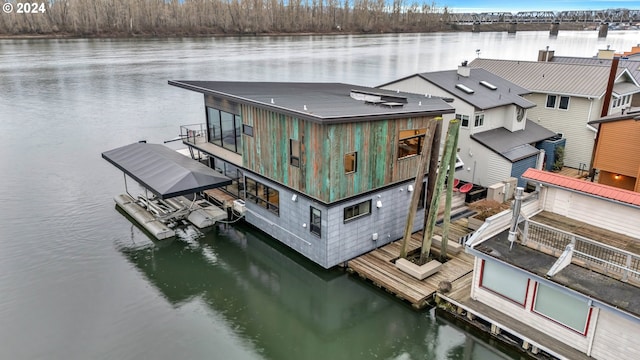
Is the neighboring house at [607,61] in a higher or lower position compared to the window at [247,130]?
higher

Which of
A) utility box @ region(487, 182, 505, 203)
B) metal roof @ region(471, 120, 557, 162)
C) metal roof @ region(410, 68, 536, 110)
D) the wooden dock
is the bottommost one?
the wooden dock

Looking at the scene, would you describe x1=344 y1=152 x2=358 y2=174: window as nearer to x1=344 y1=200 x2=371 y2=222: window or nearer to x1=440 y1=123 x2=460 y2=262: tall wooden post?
x1=344 y1=200 x2=371 y2=222: window

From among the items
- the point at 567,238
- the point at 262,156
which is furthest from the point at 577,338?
the point at 262,156


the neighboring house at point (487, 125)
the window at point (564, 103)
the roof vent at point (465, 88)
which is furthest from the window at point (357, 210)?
the window at point (564, 103)

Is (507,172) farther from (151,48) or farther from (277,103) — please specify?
(151,48)

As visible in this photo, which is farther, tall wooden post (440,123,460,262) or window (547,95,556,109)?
window (547,95,556,109)

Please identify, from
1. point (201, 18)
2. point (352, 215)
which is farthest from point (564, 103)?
point (201, 18)

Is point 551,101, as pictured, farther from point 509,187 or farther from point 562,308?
point 562,308

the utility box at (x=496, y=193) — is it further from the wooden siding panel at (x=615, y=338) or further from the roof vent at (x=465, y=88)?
the wooden siding panel at (x=615, y=338)

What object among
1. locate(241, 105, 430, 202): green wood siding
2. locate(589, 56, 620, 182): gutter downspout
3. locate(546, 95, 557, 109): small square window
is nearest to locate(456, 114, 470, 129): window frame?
locate(241, 105, 430, 202): green wood siding
